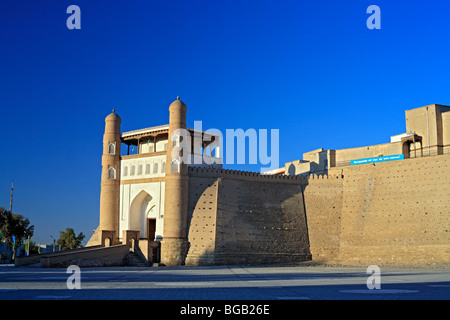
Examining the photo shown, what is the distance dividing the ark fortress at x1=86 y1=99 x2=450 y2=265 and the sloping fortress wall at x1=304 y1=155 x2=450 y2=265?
0.24ft

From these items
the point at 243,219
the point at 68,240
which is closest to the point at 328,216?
the point at 243,219

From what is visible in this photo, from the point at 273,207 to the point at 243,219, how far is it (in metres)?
2.89

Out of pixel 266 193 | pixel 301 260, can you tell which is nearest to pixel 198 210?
pixel 266 193

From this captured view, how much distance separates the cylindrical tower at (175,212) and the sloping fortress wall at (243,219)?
0.54m

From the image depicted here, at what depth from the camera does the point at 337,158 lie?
45281 mm

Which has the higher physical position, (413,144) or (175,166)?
(413,144)

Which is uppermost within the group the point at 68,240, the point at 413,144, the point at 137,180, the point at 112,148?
the point at 413,144

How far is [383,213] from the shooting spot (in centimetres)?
3397

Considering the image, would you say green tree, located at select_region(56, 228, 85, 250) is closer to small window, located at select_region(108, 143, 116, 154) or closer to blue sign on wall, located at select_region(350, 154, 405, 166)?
small window, located at select_region(108, 143, 116, 154)

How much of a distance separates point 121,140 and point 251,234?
13327mm

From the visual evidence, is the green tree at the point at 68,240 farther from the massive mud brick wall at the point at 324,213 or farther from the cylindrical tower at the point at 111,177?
the massive mud brick wall at the point at 324,213

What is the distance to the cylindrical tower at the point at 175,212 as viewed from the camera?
106ft

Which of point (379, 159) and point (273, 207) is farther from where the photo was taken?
point (379, 159)

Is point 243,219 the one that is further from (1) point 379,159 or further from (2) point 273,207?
(1) point 379,159
